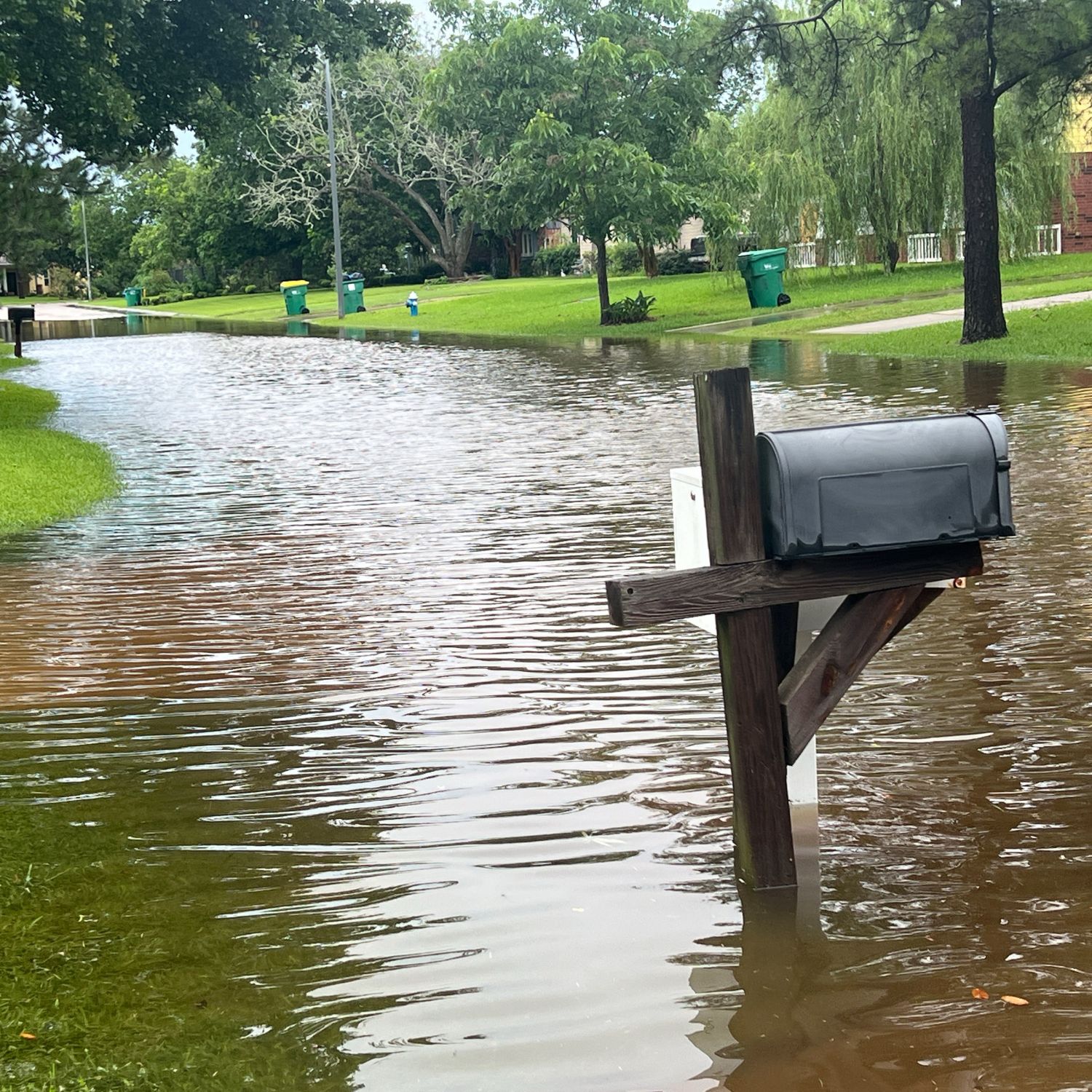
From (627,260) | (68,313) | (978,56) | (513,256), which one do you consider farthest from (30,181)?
(68,313)

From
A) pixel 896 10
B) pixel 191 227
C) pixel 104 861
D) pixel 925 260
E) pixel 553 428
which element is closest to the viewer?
pixel 104 861

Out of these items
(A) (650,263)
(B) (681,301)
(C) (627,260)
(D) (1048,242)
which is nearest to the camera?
(B) (681,301)

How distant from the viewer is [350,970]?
4203 millimetres

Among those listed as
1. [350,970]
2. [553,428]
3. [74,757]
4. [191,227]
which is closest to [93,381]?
[553,428]

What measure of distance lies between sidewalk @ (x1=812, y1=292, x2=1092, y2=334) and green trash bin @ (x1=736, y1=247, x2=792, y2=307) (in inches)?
267

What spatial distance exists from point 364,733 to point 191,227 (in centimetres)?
8103

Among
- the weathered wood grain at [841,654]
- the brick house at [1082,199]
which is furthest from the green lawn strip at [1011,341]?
the brick house at [1082,199]

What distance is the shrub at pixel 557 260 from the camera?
69.1 meters

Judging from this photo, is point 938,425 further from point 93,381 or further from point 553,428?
point 93,381

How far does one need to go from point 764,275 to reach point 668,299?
21.0 feet

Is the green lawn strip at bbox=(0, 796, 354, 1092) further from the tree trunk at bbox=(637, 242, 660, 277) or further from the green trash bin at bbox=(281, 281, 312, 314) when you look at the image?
the green trash bin at bbox=(281, 281, 312, 314)

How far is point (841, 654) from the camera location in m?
4.35

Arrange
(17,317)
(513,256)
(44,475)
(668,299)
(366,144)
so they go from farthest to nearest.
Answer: (513,256) < (366,144) < (668,299) < (17,317) < (44,475)

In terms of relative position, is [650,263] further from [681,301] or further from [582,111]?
[582,111]
